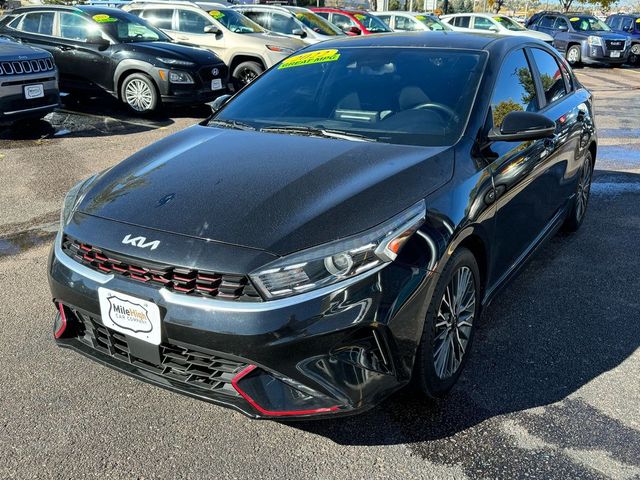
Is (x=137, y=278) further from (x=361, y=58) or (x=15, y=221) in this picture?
(x=15, y=221)

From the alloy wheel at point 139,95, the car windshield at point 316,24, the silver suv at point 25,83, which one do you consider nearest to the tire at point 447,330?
the silver suv at point 25,83

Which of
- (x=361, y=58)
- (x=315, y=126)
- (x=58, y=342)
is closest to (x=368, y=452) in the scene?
(x=58, y=342)

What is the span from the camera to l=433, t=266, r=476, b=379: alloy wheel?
2771mm

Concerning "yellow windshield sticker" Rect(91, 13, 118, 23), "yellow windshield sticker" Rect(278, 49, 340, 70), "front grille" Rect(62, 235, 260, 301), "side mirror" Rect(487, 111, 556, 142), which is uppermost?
"yellow windshield sticker" Rect(278, 49, 340, 70)

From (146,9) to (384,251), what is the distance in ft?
39.4

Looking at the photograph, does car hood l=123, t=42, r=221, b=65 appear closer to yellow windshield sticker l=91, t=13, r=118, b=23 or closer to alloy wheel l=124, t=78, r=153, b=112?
alloy wheel l=124, t=78, r=153, b=112

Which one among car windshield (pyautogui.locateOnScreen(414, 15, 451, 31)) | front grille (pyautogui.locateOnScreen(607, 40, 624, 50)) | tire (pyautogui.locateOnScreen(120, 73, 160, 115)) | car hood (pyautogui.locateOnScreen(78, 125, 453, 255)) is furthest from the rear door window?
front grille (pyautogui.locateOnScreen(607, 40, 624, 50))

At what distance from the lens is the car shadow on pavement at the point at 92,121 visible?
8701 millimetres

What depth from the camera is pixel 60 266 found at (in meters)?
2.71

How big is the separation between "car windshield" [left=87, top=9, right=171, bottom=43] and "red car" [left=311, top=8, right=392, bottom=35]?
7865mm

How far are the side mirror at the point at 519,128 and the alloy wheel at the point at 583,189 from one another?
203 cm

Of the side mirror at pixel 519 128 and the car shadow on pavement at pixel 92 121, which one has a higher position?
the side mirror at pixel 519 128

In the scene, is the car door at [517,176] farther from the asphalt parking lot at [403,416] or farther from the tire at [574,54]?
the tire at [574,54]

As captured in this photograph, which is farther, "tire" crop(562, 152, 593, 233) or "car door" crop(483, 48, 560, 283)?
"tire" crop(562, 152, 593, 233)
